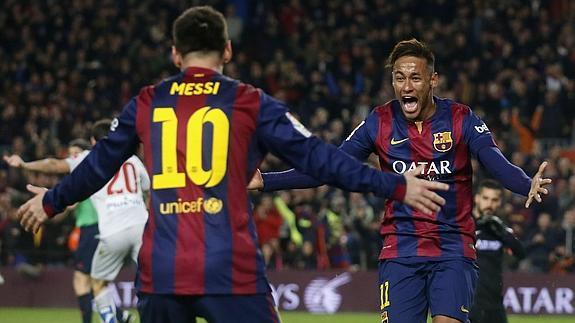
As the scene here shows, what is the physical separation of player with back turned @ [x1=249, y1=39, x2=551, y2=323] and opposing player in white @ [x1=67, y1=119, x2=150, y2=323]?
4.55 meters

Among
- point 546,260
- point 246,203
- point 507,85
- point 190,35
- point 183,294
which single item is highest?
point 190,35

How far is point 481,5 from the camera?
24.5 meters

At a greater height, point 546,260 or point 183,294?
point 183,294

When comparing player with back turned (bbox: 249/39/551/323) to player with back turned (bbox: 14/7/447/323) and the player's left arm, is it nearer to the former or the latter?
the player's left arm

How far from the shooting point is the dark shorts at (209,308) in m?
5.29

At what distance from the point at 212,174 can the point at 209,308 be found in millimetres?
570

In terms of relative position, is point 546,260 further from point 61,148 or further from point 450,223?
point 450,223

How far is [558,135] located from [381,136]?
14053mm

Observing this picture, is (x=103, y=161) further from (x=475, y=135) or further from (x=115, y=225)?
(x=115, y=225)

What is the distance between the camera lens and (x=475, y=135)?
7.52m

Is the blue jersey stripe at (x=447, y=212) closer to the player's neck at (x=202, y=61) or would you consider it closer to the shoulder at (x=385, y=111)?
the shoulder at (x=385, y=111)

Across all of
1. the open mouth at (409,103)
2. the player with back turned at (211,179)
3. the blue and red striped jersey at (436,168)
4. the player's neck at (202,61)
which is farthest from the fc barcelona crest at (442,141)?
the player's neck at (202,61)

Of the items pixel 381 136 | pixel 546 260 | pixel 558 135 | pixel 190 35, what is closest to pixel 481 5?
pixel 558 135

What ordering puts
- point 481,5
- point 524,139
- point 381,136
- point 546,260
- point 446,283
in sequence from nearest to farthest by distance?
point 446,283 → point 381,136 → point 546,260 → point 524,139 → point 481,5
